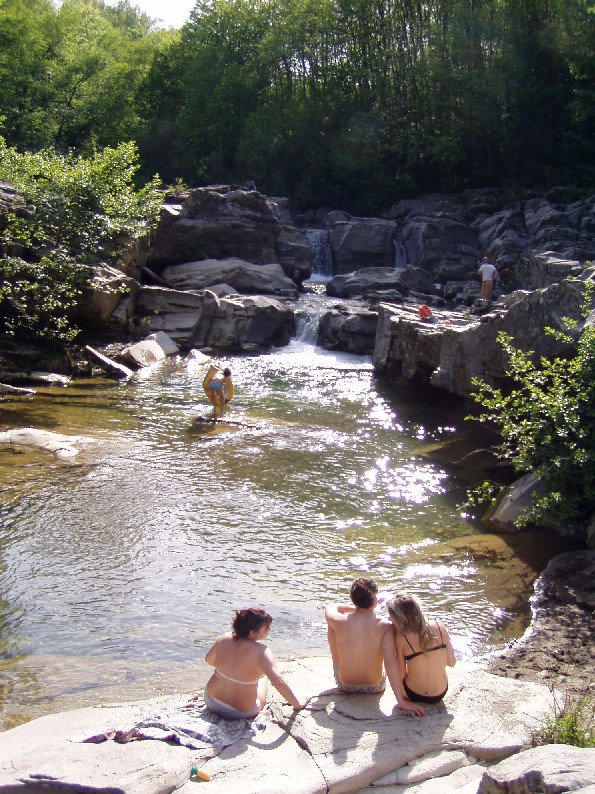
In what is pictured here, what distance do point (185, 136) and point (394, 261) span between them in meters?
18.2

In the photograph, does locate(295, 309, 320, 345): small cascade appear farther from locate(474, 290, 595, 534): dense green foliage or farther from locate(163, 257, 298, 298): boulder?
locate(474, 290, 595, 534): dense green foliage

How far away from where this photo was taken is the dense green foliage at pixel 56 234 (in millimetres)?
16750

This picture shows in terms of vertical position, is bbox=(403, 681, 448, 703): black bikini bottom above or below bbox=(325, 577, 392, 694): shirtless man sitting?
below

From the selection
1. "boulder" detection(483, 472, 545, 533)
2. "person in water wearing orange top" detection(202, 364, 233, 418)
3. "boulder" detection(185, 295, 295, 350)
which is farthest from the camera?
"boulder" detection(185, 295, 295, 350)

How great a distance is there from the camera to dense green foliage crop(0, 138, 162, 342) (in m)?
16.8

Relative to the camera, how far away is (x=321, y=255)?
107 feet

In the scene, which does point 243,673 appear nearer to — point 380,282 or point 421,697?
point 421,697

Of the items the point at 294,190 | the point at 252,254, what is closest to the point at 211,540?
the point at 252,254

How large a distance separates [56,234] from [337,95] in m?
29.4

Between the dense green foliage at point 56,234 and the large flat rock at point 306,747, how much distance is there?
1308cm

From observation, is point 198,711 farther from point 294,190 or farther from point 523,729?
point 294,190

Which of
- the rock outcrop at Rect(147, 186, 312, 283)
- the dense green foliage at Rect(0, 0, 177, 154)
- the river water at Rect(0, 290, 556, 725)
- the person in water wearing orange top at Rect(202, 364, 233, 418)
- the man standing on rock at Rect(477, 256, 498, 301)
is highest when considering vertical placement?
the dense green foliage at Rect(0, 0, 177, 154)

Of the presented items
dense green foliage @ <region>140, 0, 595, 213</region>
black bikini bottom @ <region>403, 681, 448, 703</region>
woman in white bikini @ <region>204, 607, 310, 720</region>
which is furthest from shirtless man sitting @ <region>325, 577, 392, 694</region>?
dense green foliage @ <region>140, 0, 595, 213</region>

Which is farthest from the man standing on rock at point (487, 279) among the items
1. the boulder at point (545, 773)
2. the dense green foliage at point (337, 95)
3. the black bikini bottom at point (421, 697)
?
the boulder at point (545, 773)
